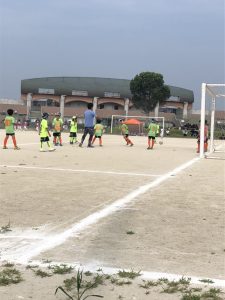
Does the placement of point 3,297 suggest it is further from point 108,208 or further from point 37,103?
point 37,103

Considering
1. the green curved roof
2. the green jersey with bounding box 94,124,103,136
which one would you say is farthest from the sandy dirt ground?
the green curved roof

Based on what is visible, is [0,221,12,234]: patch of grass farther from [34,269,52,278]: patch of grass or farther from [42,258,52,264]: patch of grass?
[34,269,52,278]: patch of grass

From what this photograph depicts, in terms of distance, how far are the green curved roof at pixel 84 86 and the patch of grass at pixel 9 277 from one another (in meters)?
109

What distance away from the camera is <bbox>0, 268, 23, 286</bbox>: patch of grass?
13.4 ft

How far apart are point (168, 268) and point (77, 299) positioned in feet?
3.80

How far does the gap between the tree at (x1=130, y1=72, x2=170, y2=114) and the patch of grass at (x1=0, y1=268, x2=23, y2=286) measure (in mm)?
92244

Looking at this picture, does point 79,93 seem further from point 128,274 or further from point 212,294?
point 212,294

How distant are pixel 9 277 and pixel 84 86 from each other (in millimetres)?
112467

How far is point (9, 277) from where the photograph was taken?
420 centimetres

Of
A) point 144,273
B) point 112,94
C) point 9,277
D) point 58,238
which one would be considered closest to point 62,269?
point 9,277

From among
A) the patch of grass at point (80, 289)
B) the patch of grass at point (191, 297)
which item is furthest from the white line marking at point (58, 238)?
the patch of grass at point (191, 297)

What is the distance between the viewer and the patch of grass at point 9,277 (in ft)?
13.4

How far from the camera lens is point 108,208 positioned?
7.42m

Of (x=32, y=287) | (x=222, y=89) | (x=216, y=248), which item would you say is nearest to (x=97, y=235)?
(x=216, y=248)
